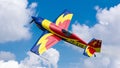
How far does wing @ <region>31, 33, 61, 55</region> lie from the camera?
252ft

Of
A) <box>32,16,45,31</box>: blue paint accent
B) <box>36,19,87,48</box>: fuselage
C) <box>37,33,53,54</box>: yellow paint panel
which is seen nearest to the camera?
<box>37,33,53,54</box>: yellow paint panel

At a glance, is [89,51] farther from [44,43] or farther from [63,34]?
[44,43]

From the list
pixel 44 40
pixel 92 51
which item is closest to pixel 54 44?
pixel 44 40

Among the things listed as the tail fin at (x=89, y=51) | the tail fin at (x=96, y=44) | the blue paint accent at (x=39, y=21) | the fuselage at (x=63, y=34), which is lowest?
the tail fin at (x=89, y=51)

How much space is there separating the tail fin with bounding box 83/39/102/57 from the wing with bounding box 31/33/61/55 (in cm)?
593

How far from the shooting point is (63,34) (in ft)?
267

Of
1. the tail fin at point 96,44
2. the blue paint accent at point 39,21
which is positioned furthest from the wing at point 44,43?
the tail fin at point 96,44

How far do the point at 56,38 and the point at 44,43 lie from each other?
10.7ft

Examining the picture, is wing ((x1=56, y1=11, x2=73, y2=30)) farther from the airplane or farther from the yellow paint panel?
the yellow paint panel

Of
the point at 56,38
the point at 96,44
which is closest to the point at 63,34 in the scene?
the point at 56,38

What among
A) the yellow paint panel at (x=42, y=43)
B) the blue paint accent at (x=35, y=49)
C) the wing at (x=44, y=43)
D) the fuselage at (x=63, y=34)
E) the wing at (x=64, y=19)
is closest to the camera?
the blue paint accent at (x=35, y=49)

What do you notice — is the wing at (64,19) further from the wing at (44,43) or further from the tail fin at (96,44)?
the tail fin at (96,44)

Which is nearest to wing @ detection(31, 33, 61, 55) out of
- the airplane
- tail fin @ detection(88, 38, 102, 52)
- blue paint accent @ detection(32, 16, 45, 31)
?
the airplane

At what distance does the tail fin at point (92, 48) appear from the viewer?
78250 millimetres
